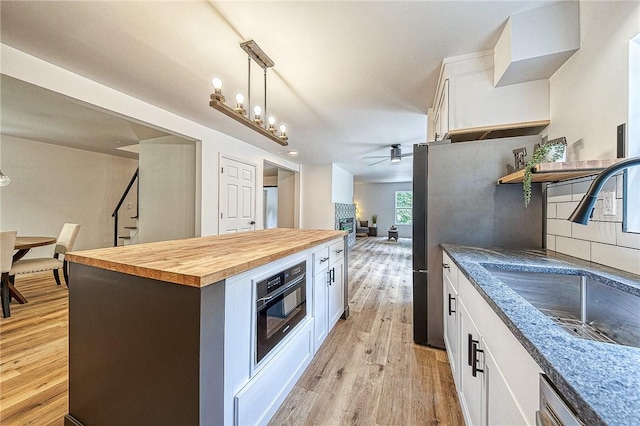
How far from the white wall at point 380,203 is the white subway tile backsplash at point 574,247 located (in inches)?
378

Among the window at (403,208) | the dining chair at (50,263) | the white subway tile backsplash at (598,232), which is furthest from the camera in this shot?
the window at (403,208)

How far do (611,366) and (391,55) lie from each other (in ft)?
7.24

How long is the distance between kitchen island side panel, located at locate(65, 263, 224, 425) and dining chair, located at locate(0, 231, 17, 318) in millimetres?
2401

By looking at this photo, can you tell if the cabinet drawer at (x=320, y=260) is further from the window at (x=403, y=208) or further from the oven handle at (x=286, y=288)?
the window at (x=403, y=208)

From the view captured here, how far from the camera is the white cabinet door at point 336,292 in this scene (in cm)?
224

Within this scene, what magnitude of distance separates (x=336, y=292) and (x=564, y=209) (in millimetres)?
1814

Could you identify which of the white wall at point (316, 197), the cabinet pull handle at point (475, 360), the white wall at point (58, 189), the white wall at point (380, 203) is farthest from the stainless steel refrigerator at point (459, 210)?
the white wall at point (380, 203)

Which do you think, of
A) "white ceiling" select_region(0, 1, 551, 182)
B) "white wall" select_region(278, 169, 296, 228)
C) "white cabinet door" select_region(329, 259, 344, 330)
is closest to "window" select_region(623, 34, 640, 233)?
"white ceiling" select_region(0, 1, 551, 182)

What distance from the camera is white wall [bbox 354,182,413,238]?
36.7 ft

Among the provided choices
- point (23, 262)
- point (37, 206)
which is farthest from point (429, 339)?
point (37, 206)

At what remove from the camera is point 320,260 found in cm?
198

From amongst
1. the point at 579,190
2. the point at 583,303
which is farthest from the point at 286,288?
the point at 579,190

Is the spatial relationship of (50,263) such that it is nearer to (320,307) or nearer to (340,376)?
(320,307)

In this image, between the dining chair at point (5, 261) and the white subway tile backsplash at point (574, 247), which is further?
the dining chair at point (5, 261)
